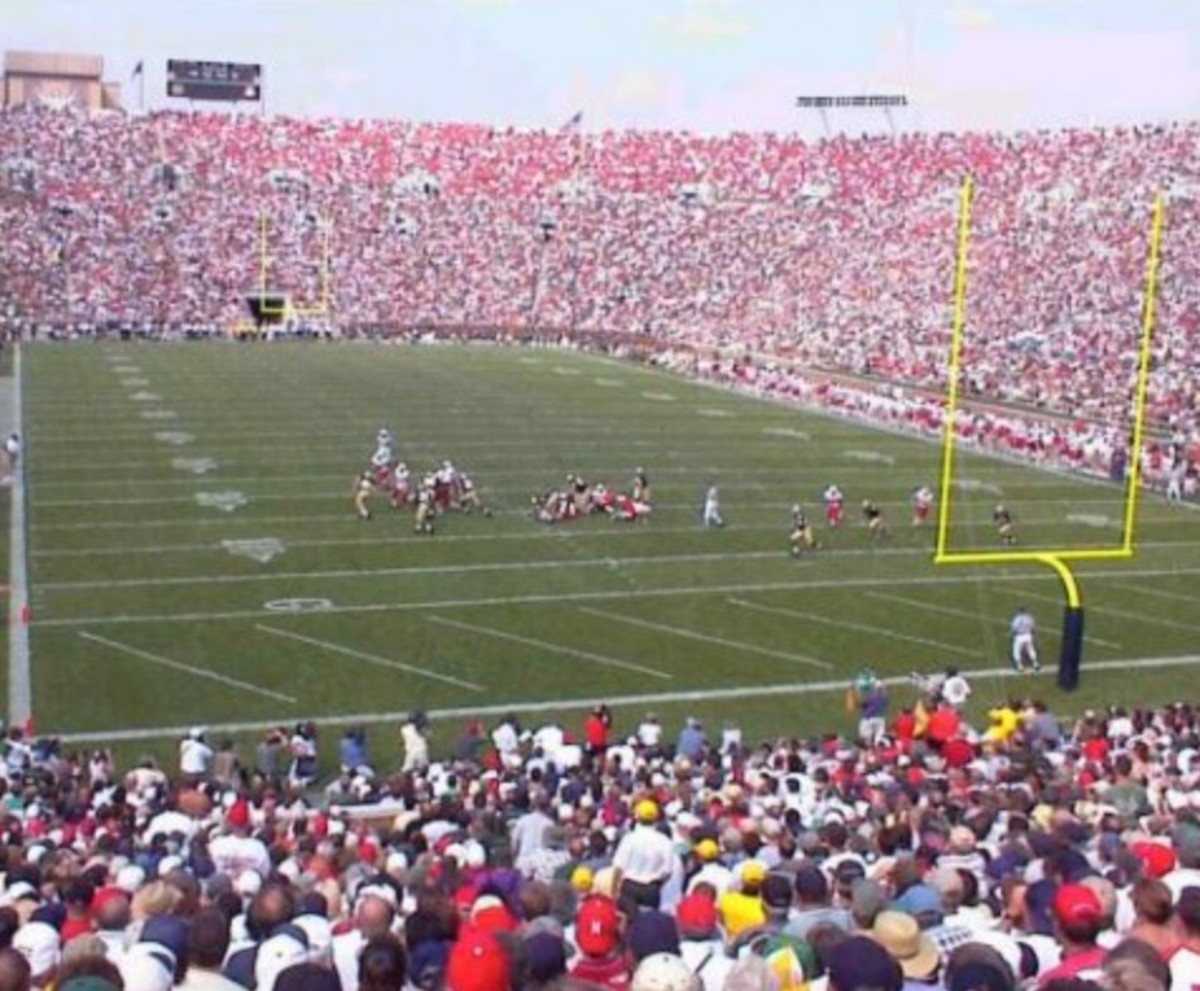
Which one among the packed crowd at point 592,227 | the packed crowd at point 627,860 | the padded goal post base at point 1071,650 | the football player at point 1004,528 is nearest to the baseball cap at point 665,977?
the packed crowd at point 627,860

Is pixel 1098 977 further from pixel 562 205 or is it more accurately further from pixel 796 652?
pixel 562 205

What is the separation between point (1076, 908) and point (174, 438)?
28.1 meters

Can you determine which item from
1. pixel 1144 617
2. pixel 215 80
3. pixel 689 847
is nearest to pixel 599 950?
pixel 689 847

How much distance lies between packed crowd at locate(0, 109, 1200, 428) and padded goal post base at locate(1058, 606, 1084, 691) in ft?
85.8

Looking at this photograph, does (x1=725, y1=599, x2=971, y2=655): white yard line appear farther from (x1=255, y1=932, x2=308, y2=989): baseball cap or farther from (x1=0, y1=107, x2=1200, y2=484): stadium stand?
(x1=0, y1=107, x2=1200, y2=484): stadium stand

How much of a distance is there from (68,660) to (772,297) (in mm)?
45278

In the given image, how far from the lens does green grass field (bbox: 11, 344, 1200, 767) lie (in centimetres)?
1667

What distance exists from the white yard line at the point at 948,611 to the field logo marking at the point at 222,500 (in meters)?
9.36

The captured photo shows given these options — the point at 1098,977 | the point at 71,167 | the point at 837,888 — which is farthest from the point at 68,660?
the point at 71,167

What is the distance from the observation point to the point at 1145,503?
92.2 ft

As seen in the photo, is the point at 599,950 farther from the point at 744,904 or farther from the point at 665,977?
the point at 744,904

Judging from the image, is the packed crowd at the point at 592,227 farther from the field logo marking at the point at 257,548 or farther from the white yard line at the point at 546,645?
the white yard line at the point at 546,645

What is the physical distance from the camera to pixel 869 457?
32.1 m

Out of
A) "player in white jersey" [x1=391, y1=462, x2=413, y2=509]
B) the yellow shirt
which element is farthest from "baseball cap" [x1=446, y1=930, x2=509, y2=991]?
"player in white jersey" [x1=391, y1=462, x2=413, y2=509]
